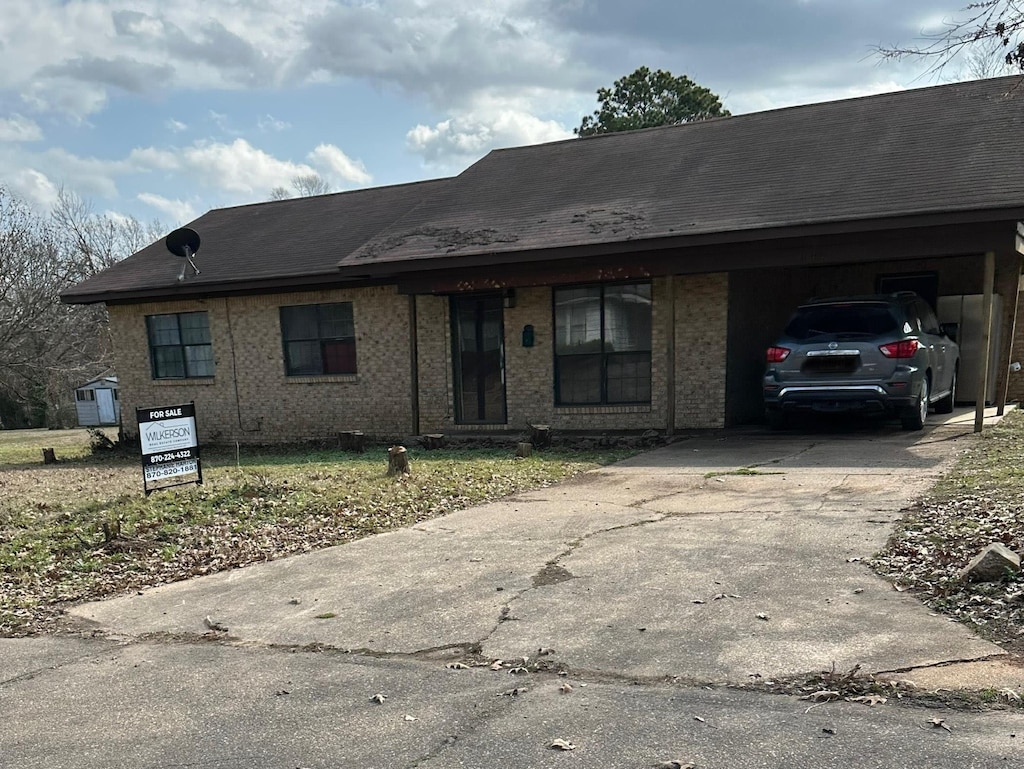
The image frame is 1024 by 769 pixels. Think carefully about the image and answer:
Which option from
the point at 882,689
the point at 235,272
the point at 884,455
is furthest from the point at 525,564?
the point at 235,272

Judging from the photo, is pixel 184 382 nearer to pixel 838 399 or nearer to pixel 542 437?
pixel 542 437

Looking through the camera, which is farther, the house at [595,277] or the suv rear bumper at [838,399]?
the house at [595,277]

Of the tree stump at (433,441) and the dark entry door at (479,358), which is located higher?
the dark entry door at (479,358)

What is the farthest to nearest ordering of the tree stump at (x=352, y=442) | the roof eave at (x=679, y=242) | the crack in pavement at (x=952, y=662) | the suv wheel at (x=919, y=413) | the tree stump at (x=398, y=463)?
the tree stump at (x=352, y=442), the suv wheel at (x=919, y=413), the roof eave at (x=679, y=242), the tree stump at (x=398, y=463), the crack in pavement at (x=952, y=662)

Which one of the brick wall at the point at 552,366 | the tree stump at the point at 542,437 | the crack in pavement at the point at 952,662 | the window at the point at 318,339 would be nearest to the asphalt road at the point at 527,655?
the crack in pavement at the point at 952,662

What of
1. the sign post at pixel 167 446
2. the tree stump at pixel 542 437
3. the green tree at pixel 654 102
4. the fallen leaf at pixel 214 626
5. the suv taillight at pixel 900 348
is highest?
the green tree at pixel 654 102

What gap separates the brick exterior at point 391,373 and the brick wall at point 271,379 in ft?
0.07

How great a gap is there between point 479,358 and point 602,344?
244cm

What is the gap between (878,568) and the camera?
5.01m

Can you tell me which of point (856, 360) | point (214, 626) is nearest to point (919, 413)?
point (856, 360)

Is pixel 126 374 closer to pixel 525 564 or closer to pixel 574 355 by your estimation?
pixel 574 355

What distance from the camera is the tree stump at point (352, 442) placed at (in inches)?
550

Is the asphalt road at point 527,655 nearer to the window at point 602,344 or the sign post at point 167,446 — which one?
the sign post at point 167,446

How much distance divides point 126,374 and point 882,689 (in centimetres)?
1814
